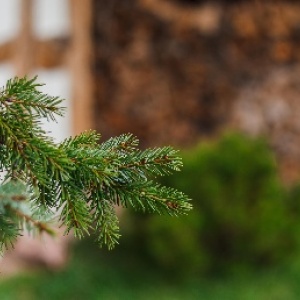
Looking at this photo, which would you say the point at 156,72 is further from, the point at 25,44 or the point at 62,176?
the point at 62,176

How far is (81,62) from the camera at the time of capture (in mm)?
7406

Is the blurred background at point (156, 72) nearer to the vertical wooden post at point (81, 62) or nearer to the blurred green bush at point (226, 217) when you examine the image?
the vertical wooden post at point (81, 62)

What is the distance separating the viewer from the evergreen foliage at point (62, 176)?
47.5 inches

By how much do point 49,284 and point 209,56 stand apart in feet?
8.52

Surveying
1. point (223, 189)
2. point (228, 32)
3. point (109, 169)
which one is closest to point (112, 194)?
point (109, 169)

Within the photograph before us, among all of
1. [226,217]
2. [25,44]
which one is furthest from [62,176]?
[25,44]

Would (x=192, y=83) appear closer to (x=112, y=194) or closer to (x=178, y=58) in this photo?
(x=178, y=58)

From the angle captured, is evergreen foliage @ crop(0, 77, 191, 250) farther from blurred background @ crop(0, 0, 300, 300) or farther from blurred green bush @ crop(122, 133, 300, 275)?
blurred background @ crop(0, 0, 300, 300)

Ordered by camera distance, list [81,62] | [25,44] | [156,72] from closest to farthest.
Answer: [25,44], [81,62], [156,72]

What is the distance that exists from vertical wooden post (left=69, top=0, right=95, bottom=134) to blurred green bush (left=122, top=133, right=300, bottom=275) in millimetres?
1717

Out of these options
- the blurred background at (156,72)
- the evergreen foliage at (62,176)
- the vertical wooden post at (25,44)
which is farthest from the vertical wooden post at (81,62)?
the evergreen foliage at (62,176)

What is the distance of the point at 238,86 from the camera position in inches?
292

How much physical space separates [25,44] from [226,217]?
254cm

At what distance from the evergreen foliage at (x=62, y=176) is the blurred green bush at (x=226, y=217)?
428cm
